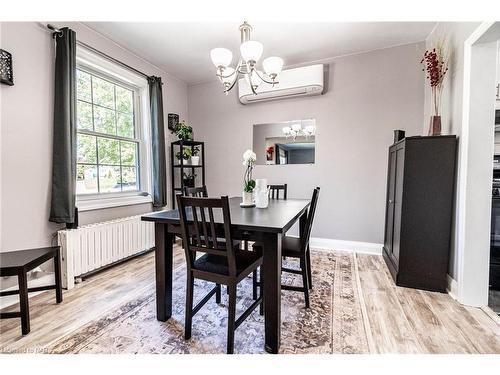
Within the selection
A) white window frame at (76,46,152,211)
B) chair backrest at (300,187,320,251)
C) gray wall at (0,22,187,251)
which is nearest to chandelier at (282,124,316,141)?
chair backrest at (300,187,320,251)

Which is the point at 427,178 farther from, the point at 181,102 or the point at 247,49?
the point at 181,102

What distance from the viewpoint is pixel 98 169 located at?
9.60 feet

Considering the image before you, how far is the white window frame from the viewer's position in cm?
268

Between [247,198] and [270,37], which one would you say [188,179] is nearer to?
[247,198]

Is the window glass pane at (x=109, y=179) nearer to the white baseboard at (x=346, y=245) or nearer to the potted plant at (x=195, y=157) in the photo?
the potted plant at (x=195, y=157)

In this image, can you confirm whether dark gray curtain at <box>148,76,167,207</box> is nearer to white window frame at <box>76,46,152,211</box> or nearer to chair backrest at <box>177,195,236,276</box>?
white window frame at <box>76,46,152,211</box>

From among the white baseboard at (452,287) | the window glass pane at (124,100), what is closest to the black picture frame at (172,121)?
the window glass pane at (124,100)

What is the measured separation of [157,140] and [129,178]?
65 centimetres

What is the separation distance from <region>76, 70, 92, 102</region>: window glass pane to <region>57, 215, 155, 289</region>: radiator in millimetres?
1433

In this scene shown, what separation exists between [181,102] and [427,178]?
3645mm

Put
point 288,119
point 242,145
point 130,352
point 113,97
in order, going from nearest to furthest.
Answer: point 130,352, point 113,97, point 288,119, point 242,145

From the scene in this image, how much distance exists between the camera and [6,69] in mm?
1955

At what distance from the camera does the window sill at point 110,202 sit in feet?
8.68

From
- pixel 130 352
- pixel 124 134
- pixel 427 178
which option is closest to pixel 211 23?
pixel 124 134
